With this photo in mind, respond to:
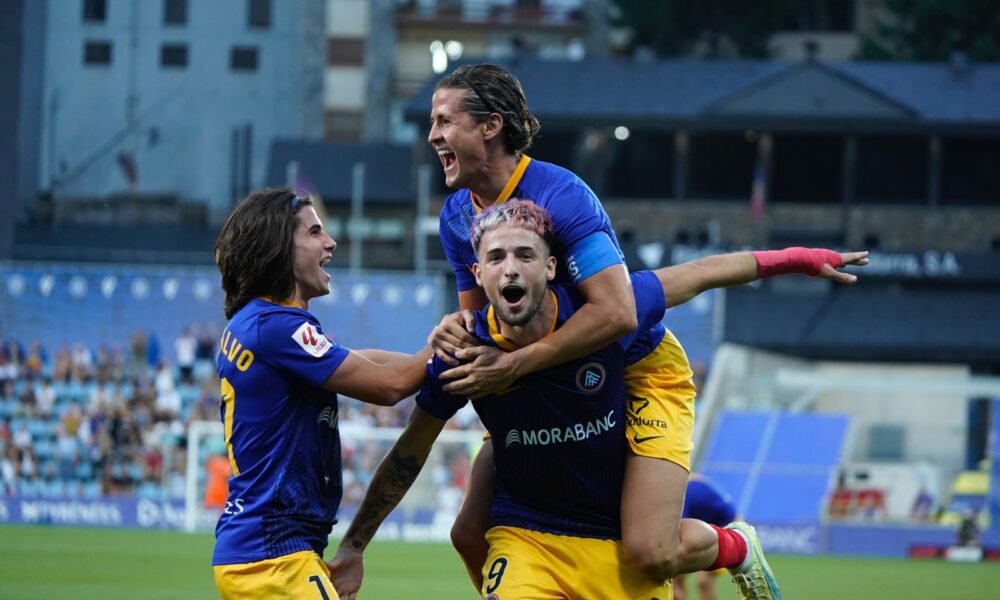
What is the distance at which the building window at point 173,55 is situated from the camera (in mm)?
63250

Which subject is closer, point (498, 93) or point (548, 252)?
point (548, 252)

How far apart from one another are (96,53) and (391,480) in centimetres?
5859

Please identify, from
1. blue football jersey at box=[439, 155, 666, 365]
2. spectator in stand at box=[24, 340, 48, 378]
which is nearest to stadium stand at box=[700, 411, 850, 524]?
spectator in stand at box=[24, 340, 48, 378]

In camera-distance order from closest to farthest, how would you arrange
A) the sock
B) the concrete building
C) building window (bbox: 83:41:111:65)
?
1. the sock
2. the concrete building
3. building window (bbox: 83:41:111:65)

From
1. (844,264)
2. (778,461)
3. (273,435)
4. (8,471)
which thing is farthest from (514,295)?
(8,471)

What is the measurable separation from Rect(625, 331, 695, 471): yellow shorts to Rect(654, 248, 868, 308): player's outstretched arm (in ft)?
1.05

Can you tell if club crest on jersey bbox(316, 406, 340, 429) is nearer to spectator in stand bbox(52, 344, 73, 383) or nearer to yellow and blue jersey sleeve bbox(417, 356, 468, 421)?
yellow and blue jersey sleeve bbox(417, 356, 468, 421)

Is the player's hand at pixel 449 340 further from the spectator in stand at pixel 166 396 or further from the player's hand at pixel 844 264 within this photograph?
the spectator in stand at pixel 166 396

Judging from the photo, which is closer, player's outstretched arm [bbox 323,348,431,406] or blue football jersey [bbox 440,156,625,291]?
player's outstretched arm [bbox 323,348,431,406]

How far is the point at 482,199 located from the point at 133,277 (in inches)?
1149

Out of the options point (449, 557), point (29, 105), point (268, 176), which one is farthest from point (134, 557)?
point (29, 105)

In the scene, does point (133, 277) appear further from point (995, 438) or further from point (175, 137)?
point (175, 137)

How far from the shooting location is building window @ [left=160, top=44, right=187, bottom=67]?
63.2 m

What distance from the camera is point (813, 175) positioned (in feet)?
181
